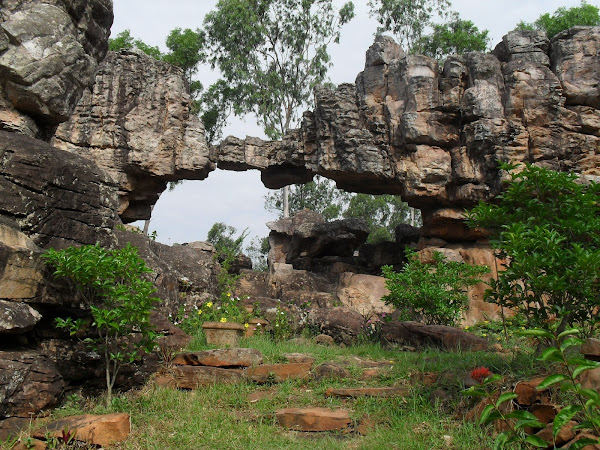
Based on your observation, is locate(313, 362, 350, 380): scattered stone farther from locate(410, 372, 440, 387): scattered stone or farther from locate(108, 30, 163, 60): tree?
locate(108, 30, 163, 60): tree

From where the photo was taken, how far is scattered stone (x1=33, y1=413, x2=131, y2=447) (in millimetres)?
3883

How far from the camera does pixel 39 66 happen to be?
5.11m

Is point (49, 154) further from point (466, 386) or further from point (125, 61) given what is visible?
point (125, 61)

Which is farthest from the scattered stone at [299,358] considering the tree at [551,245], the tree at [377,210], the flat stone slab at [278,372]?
the tree at [377,210]

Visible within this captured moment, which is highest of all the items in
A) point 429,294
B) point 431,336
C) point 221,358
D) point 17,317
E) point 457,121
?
point 457,121

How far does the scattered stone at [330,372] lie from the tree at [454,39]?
18.4 meters

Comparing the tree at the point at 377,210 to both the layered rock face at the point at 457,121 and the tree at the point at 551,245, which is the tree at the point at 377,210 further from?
the tree at the point at 551,245

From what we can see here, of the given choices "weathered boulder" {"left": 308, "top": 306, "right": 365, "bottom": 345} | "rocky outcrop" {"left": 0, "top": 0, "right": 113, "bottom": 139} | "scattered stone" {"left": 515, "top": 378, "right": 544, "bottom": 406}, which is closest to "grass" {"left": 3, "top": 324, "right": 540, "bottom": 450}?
"scattered stone" {"left": 515, "top": 378, "right": 544, "bottom": 406}

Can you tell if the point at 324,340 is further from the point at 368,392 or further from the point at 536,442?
the point at 536,442

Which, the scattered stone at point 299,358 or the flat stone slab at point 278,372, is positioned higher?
the scattered stone at point 299,358

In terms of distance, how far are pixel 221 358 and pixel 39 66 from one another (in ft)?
11.8

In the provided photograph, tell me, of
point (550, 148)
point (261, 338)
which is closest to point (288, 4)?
point (550, 148)

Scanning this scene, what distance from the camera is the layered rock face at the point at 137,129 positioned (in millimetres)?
13320

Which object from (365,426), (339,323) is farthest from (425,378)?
(339,323)
